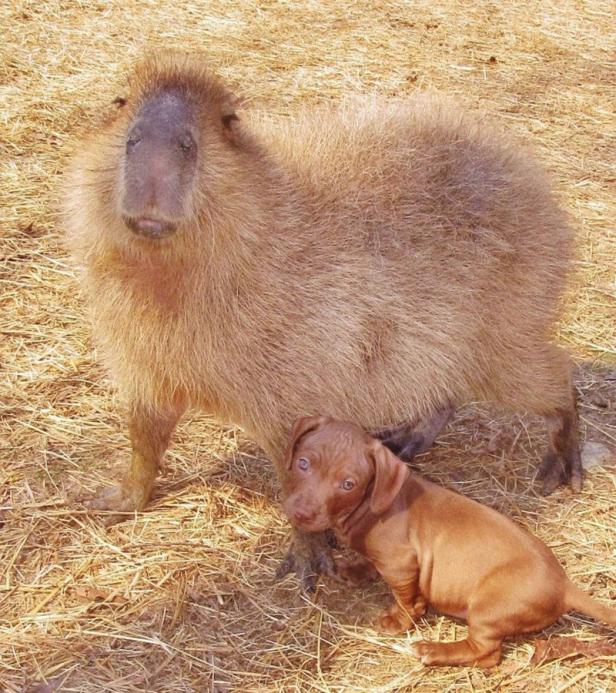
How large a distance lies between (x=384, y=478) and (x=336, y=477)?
0.15 metres

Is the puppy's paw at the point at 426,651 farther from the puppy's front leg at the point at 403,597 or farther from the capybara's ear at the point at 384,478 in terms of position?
the capybara's ear at the point at 384,478

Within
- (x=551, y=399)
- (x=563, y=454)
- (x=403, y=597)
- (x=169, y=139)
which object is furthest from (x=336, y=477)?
(x=563, y=454)

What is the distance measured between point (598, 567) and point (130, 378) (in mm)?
1724

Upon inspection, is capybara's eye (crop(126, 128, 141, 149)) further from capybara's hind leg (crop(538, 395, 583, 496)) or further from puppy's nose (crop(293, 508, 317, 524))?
capybara's hind leg (crop(538, 395, 583, 496))

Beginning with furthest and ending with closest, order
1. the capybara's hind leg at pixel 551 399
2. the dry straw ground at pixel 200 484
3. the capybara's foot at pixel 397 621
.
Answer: the capybara's hind leg at pixel 551 399
the capybara's foot at pixel 397 621
the dry straw ground at pixel 200 484

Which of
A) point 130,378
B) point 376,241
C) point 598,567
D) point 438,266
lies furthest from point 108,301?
point 598,567

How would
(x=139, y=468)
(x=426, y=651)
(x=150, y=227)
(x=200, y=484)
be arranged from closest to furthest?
(x=150, y=227)
(x=426, y=651)
(x=139, y=468)
(x=200, y=484)

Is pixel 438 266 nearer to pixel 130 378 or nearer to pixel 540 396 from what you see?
pixel 540 396

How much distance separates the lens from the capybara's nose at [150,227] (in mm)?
2633

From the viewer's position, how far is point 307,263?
314 centimetres

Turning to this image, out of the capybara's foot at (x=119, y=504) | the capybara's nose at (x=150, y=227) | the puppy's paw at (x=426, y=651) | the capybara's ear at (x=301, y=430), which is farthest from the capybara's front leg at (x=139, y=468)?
the puppy's paw at (x=426, y=651)

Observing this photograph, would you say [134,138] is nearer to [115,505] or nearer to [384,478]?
[384,478]

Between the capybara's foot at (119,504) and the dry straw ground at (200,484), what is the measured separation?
0.05 metres

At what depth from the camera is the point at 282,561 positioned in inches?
131
